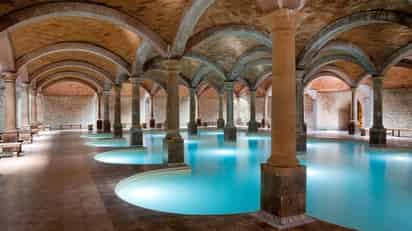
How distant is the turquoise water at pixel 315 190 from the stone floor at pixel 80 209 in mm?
882

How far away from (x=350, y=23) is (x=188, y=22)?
5.84 meters

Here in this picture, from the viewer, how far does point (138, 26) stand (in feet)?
29.8

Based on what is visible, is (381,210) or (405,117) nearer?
(381,210)

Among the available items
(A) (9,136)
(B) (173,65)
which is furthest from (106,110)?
(B) (173,65)

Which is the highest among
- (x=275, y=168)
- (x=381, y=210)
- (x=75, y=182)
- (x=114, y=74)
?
(x=114, y=74)

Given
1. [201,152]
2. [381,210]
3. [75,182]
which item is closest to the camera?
[381,210]

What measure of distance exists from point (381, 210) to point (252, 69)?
16.3 meters

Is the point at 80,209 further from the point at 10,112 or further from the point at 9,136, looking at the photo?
the point at 10,112

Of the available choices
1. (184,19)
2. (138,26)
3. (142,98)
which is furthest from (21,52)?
(142,98)

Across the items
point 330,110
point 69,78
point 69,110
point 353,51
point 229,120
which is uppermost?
point 69,78

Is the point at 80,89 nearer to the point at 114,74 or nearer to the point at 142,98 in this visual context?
the point at 142,98

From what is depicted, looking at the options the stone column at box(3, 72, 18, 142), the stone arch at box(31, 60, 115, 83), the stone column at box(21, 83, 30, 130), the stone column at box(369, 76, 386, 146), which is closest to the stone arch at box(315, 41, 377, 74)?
the stone column at box(369, 76, 386, 146)

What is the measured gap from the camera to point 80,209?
4547 millimetres

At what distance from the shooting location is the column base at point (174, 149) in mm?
9031
